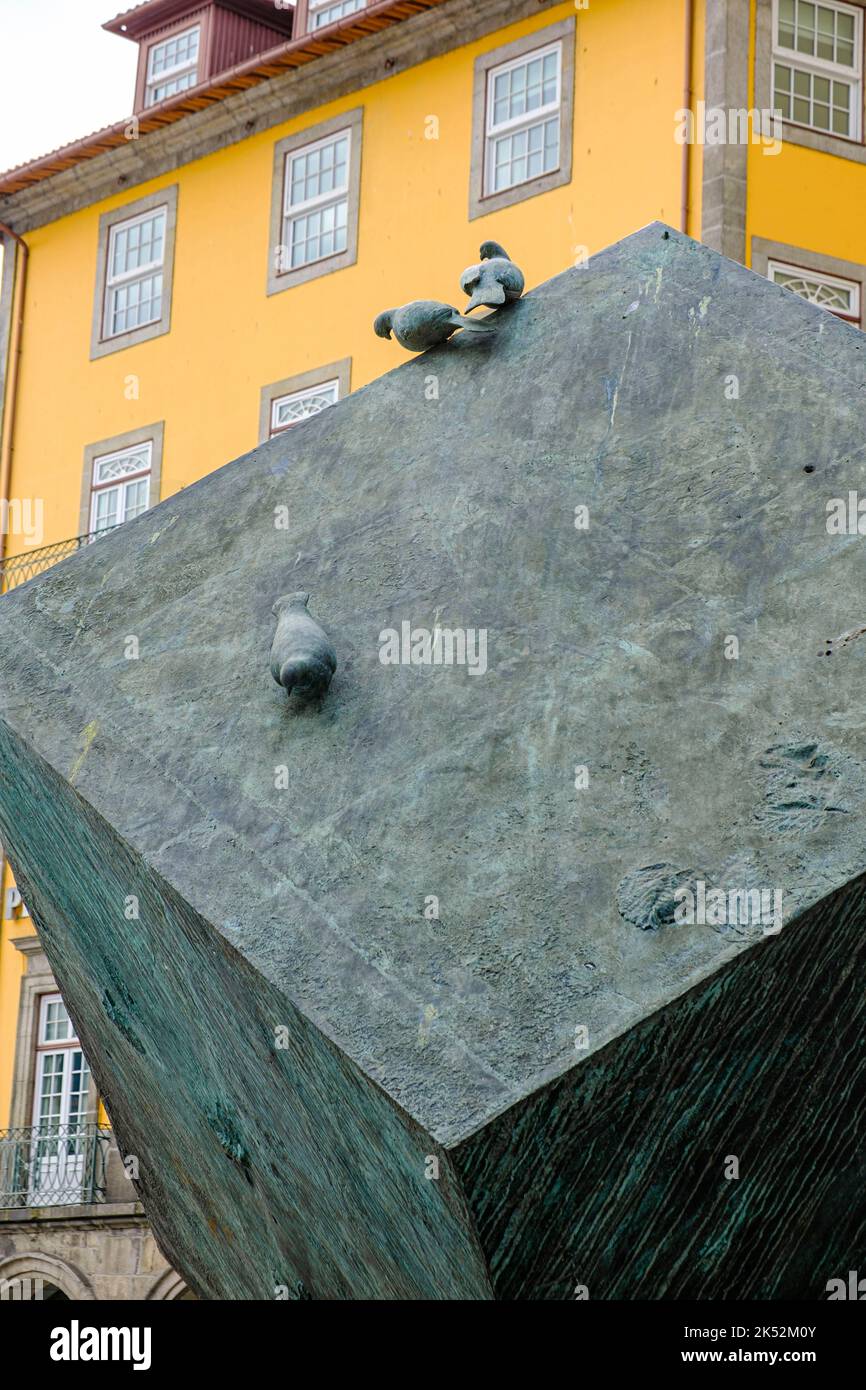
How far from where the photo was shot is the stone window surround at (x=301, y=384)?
20.4m

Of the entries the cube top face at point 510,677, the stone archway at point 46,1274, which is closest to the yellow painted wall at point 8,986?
the stone archway at point 46,1274

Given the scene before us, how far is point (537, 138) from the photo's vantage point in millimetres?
19219

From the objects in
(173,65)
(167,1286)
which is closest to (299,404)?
(173,65)

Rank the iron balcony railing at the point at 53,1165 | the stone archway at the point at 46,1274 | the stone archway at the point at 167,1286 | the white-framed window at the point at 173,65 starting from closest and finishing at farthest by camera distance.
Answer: the stone archway at the point at 167,1286 → the stone archway at the point at 46,1274 → the iron balcony railing at the point at 53,1165 → the white-framed window at the point at 173,65

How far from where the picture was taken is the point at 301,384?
2086 centimetres

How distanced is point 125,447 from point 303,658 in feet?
62.8

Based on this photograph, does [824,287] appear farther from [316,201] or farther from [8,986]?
[8,986]

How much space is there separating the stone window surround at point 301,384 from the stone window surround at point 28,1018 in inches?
229

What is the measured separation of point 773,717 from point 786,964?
488 millimetres

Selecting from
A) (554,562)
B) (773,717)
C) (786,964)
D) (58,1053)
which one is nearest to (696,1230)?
(786,964)

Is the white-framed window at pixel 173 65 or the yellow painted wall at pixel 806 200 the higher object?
the white-framed window at pixel 173 65

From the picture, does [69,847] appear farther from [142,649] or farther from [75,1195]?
[75,1195]

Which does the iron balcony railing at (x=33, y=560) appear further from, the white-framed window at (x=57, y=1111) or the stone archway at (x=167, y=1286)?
the stone archway at (x=167, y=1286)

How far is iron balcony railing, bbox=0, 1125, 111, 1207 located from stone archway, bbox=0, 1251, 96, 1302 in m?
0.51
